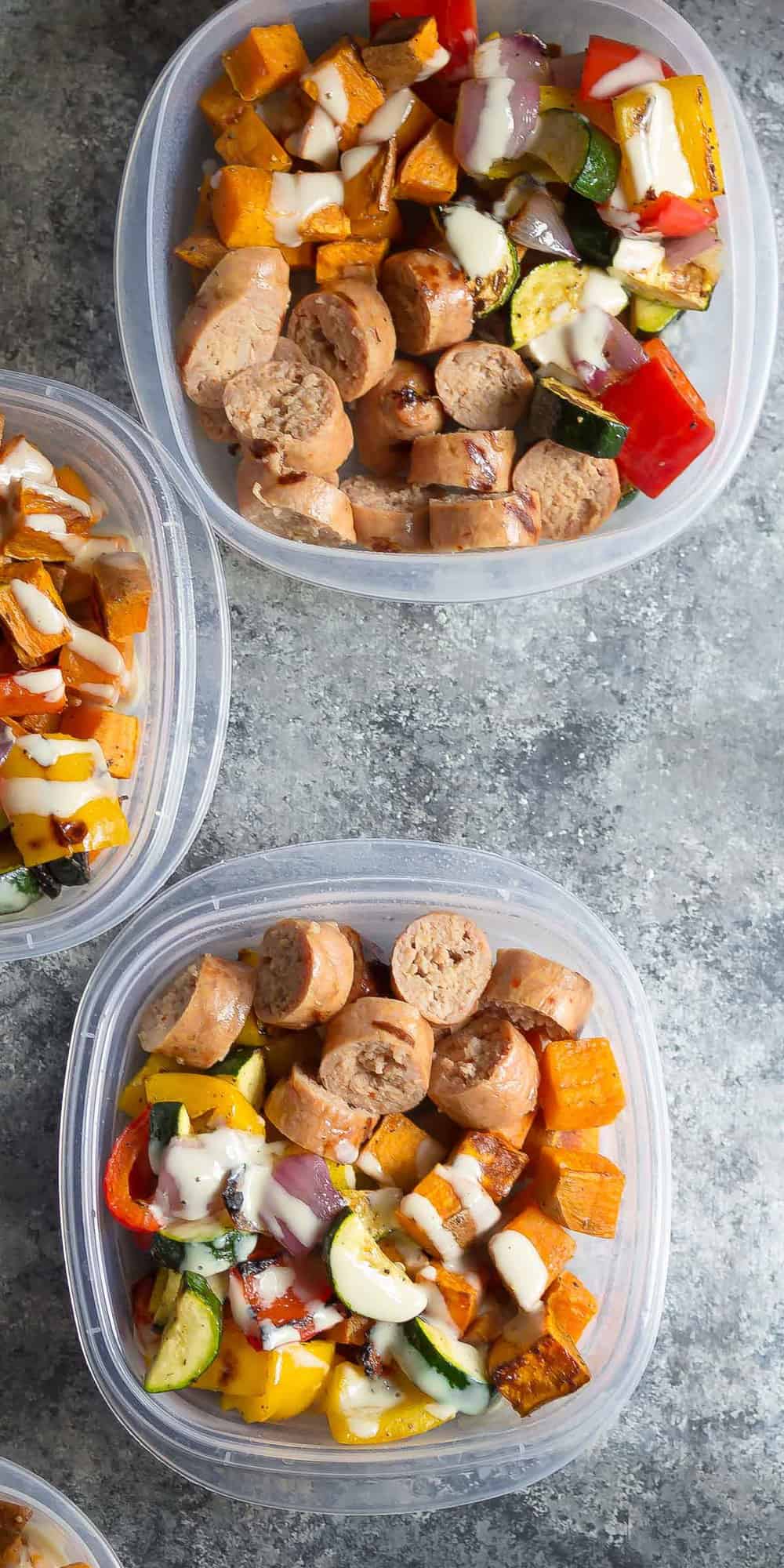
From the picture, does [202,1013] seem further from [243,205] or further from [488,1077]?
[243,205]

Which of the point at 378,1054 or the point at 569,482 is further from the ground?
the point at 569,482

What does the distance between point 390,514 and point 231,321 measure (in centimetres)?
35

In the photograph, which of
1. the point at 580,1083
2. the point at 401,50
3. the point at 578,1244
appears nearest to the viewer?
the point at 401,50

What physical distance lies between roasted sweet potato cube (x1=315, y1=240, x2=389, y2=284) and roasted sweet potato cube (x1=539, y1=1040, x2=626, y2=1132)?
46.2 inches

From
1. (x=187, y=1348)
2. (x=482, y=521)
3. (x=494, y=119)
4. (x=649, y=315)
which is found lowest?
(x=187, y=1348)

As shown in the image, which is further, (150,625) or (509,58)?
(150,625)

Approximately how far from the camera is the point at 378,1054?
5.24 feet

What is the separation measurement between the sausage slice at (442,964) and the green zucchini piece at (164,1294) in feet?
1.72

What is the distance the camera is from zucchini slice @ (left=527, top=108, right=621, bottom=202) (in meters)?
1.57

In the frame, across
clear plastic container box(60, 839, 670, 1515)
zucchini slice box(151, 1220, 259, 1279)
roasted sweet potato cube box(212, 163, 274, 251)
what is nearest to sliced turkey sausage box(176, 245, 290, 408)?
roasted sweet potato cube box(212, 163, 274, 251)

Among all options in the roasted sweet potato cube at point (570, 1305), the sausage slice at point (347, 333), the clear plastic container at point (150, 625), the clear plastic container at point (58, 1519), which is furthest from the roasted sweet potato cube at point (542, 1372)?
the sausage slice at point (347, 333)

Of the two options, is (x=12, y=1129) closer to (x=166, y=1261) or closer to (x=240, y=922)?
(x=166, y=1261)

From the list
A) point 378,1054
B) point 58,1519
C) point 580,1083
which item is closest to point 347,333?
point 378,1054

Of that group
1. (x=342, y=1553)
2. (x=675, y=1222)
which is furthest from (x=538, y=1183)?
(x=342, y=1553)
